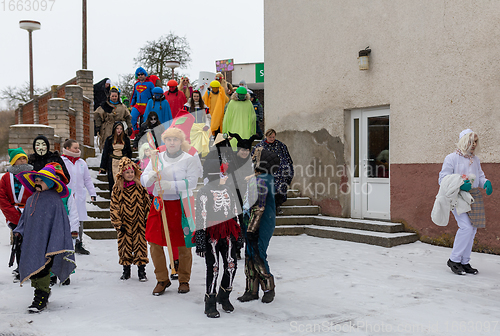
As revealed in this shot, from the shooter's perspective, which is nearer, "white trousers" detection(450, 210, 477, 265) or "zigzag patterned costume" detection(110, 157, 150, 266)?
"zigzag patterned costume" detection(110, 157, 150, 266)

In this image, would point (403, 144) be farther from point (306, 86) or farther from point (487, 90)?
point (306, 86)

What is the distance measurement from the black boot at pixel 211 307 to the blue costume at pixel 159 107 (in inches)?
238

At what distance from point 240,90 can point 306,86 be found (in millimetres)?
1892

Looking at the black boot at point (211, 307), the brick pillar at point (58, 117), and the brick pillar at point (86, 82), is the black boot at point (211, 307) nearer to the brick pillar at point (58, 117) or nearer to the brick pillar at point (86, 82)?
the brick pillar at point (58, 117)

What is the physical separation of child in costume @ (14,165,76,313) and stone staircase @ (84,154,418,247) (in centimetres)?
379

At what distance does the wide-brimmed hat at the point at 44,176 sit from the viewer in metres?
4.36

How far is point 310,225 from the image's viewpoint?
30.9 ft

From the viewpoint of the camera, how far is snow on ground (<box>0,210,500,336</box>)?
3846mm

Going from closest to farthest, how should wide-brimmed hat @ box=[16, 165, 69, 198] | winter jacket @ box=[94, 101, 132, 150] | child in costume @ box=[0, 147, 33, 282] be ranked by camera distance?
1. wide-brimmed hat @ box=[16, 165, 69, 198]
2. child in costume @ box=[0, 147, 33, 282]
3. winter jacket @ box=[94, 101, 132, 150]

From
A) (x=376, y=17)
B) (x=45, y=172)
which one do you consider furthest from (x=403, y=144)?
(x=45, y=172)

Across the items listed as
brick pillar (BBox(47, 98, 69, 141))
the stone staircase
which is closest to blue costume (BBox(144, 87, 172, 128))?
the stone staircase

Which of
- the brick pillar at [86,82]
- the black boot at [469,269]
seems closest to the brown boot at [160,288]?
the black boot at [469,269]

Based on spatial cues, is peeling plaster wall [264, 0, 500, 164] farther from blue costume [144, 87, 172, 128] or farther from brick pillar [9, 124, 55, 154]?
brick pillar [9, 124, 55, 154]

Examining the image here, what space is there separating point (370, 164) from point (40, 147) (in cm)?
627
